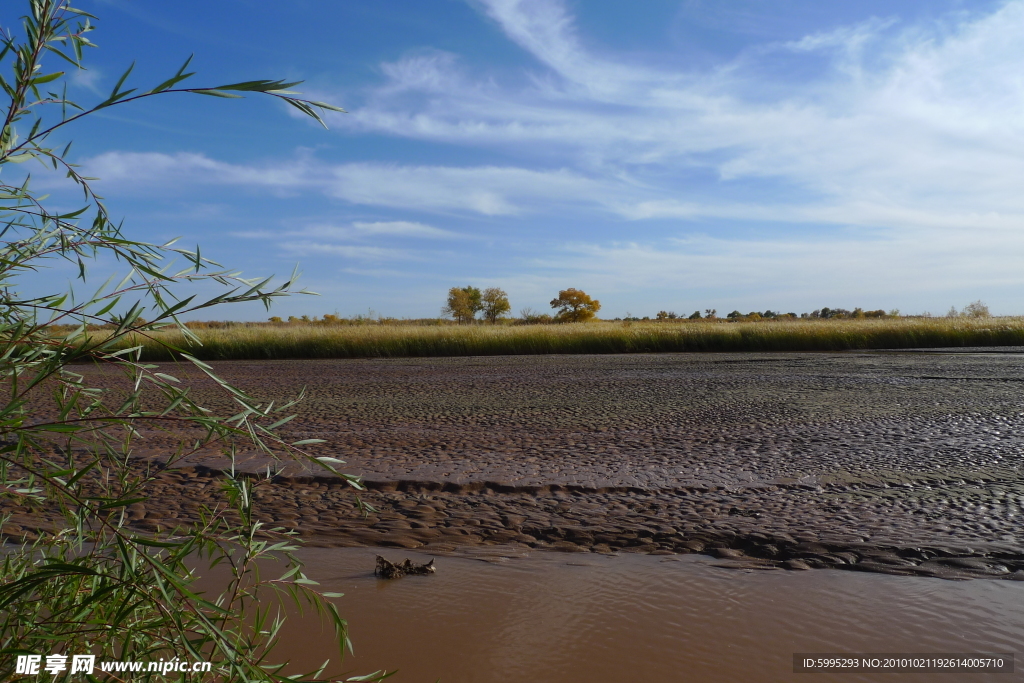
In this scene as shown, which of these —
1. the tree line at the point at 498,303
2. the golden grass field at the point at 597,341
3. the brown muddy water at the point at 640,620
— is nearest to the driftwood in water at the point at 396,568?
the brown muddy water at the point at 640,620

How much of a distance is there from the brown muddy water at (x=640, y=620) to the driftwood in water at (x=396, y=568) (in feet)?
0.13

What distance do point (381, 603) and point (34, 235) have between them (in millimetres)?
1687

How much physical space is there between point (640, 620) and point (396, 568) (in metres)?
1.00

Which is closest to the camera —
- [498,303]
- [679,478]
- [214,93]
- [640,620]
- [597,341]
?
[214,93]

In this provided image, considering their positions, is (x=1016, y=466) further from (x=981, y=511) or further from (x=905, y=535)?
(x=905, y=535)

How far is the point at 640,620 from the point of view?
95.0 inches

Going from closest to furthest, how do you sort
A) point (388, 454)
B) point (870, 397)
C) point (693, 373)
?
point (388, 454), point (870, 397), point (693, 373)

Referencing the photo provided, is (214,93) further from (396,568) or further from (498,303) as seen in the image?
(498,303)

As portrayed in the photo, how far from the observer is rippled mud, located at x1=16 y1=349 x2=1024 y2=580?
124 inches

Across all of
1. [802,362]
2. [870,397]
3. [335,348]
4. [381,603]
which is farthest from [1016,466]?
[335,348]

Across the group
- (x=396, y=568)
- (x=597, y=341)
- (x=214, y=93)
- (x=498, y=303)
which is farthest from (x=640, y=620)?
(x=498, y=303)

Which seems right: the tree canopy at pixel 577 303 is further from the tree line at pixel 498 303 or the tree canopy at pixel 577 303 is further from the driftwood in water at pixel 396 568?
the driftwood in water at pixel 396 568

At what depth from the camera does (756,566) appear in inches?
112

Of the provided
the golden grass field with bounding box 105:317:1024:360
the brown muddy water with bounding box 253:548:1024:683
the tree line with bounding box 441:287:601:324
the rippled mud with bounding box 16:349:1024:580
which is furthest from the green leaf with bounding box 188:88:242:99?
the tree line with bounding box 441:287:601:324
